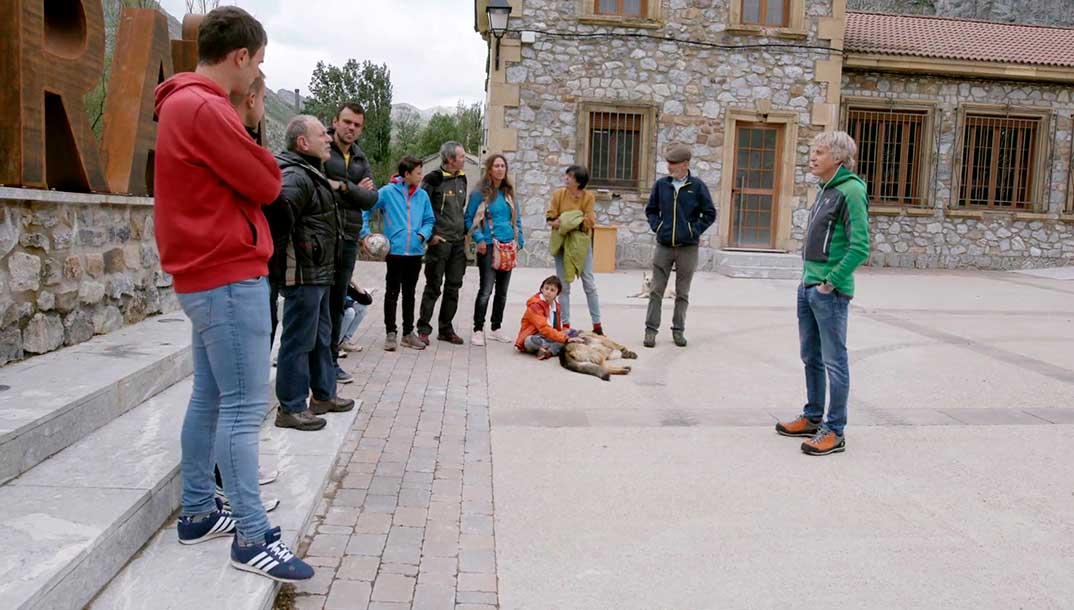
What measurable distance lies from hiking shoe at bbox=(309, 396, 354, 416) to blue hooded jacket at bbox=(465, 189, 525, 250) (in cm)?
295

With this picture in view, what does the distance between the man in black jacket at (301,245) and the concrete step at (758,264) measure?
37.9 ft

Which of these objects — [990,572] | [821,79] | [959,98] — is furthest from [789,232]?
[990,572]

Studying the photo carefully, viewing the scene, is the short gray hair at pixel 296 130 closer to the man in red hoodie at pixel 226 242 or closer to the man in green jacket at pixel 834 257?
the man in red hoodie at pixel 226 242

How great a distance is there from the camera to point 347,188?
4.88 m

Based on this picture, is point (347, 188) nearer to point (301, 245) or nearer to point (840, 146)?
point (301, 245)

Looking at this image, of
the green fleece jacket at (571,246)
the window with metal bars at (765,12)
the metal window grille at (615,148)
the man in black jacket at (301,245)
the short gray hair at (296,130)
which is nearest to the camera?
the man in black jacket at (301,245)

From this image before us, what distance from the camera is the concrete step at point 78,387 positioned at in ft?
10.4

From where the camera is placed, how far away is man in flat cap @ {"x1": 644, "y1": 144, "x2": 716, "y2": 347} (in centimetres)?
777

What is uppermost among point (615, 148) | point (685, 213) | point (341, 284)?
point (615, 148)

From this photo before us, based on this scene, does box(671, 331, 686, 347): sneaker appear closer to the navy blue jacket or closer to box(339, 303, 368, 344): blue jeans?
→ the navy blue jacket

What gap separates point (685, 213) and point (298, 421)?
4413 mm

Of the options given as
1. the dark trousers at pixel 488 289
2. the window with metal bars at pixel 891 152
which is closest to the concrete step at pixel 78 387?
the dark trousers at pixel 488 289

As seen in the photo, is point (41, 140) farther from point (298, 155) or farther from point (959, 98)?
point (959, 98)

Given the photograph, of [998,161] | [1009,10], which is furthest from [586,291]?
[1009,10]
